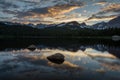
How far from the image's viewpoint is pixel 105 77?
77.3ft

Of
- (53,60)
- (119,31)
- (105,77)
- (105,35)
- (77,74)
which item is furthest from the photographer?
(105,35)

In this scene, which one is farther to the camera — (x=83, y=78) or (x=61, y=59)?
(x=61, y=59)

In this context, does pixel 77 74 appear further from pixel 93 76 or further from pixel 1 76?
pixel 1 76

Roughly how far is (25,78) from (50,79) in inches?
101

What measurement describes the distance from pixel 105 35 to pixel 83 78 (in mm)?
167143

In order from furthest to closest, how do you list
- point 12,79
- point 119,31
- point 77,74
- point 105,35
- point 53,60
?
point 105,35
point 119,31
point 53,60
point 77,74
point 12,79

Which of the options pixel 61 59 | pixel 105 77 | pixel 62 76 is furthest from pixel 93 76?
pixel 61 59

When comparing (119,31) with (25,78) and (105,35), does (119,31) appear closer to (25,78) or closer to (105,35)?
(105,35)

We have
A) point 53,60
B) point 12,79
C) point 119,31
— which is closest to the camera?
point 12,79

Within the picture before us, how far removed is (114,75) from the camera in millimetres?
24703

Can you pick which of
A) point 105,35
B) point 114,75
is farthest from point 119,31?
point 114,75

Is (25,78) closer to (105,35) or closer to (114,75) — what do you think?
(114,75)

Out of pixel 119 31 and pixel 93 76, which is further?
pixel 119 31

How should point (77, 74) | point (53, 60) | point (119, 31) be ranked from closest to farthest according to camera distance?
point (77, 74) → point (53, 60) → point (119, 31)
